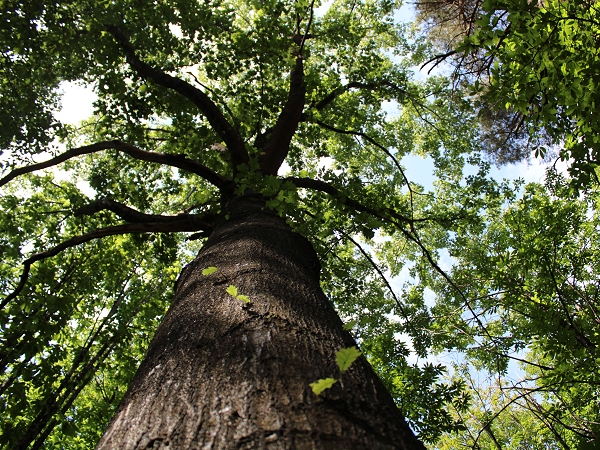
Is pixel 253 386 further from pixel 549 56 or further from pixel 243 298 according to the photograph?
pixel 549 56

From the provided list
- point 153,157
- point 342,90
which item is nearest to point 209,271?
point 153,157

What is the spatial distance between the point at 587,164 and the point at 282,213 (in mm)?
2625

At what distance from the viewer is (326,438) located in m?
0.73

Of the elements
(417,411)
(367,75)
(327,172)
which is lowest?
(417,411)

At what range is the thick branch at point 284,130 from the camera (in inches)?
177

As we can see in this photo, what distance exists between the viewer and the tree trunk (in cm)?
76

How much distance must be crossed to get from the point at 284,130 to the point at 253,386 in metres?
4.40

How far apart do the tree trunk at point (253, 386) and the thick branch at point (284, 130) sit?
9.80ft

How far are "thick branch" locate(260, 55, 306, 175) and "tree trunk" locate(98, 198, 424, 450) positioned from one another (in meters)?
2.99

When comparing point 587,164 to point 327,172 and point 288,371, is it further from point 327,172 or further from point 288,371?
point 288,371

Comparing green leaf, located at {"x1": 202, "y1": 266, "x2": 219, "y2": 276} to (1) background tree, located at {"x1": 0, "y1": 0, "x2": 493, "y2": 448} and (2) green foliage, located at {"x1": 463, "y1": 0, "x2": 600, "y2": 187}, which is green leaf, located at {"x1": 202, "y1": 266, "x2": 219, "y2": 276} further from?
(2) green foliage, located at {"x1": 463, "y1": 0, "x2": 600, "y2": 187}

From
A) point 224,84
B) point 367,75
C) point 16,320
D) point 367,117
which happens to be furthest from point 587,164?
point 224,84

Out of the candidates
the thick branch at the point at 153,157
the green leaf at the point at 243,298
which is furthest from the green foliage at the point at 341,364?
the thick branch at the point at 153,157

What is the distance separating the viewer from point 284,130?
4949mm
